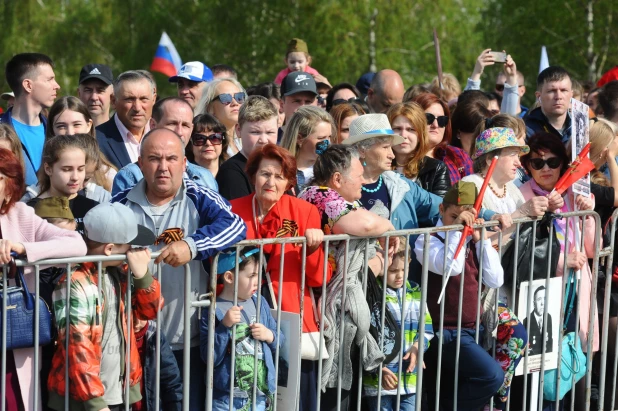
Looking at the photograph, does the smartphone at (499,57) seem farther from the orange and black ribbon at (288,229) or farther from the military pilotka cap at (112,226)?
the military pilotka cap at (112,226)

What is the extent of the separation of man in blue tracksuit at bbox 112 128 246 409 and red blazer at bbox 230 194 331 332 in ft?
1.01

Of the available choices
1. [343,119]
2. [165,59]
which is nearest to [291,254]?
[343,119]

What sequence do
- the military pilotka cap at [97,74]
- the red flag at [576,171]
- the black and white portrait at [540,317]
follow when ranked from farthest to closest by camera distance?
the military pilotka cap at [97,74] → the red flag at [576,171] → the black and white portrait at [540,317]

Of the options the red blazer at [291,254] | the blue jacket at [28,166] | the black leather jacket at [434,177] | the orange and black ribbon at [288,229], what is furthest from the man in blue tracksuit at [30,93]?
the black leather jacket at [434,177]

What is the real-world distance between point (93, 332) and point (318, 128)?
8.67 feet

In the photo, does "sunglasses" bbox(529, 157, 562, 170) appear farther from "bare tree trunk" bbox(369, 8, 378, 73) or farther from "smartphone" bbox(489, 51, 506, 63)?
"bare tree trunk" bbox(369, 8, 378, 73)

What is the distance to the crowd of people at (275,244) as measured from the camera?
4.84m

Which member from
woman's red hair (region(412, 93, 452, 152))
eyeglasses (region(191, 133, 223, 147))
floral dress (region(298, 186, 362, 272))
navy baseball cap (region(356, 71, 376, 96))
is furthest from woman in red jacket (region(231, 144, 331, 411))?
navy baseball cap (region(356, 71, 376, 96))

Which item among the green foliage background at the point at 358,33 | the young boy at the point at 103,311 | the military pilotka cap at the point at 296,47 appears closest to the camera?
the young boy at the point at 103,311

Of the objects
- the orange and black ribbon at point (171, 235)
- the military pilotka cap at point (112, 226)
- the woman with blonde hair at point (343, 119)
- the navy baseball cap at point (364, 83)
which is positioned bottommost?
the orange and black ribbon at point (171, 235)

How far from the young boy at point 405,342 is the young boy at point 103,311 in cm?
158

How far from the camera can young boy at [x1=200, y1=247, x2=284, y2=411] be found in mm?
5293

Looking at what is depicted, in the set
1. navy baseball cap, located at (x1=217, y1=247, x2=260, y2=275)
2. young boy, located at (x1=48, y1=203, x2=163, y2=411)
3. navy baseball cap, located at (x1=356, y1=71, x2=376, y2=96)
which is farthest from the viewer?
navy baseball cap, located at (x1=356, y1=71, x2=376, y2=96)

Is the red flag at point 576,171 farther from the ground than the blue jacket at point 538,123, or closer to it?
closer to it
